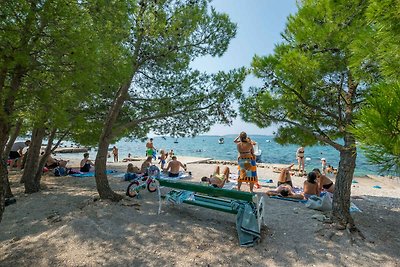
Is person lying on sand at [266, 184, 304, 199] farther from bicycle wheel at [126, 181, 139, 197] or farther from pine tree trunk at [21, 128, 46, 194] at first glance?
pine tree trunk at [21, 128, 46, 194]

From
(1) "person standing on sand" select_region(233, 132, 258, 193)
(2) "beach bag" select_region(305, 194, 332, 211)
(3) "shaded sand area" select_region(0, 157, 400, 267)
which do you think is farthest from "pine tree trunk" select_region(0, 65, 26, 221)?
(2) "beach bag" select_region(305, 194, 332, 211)

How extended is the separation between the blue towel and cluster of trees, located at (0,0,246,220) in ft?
9.45

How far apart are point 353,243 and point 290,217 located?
1465 mm

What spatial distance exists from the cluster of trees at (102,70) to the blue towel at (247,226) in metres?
2.88

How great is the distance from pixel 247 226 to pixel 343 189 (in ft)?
7.78

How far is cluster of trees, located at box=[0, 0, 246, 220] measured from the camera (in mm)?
3709

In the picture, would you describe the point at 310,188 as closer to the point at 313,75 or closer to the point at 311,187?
the point at 311,187

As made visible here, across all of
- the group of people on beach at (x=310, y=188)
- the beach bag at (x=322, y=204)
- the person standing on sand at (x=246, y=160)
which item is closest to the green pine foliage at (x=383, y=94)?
the beach bag at (x=322, y=204)

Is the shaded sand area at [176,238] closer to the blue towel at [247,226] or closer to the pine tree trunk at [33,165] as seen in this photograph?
the blue towel at [247,226]

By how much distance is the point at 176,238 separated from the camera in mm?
4703

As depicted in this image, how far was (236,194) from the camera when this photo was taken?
16.2ft

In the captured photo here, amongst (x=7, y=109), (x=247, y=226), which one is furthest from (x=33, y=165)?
(x=247, y=226)

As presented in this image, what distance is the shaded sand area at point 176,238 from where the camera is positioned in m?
4.07

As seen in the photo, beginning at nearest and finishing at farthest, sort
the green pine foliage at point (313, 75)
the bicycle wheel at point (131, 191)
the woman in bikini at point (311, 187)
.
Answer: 1. the green pine foliage at point (313, 75)
2. the bicycle wheel at point (131, 191)
3. the woman in bikini at point (311, 187)
